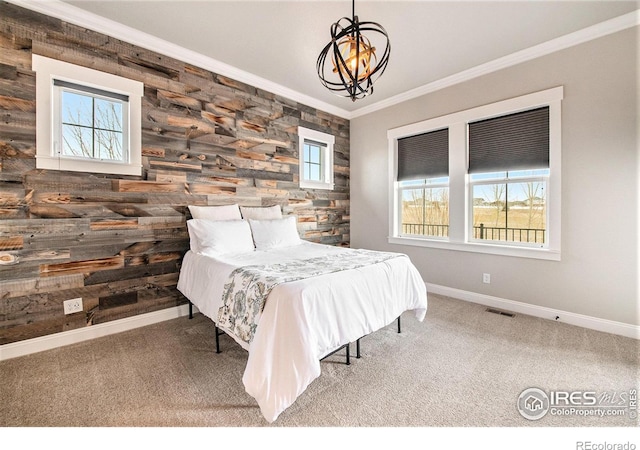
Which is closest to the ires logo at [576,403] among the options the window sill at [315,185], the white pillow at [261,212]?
the white pillow at [261,212]

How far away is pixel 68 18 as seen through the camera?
2.40m

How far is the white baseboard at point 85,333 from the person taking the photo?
87.4 inches

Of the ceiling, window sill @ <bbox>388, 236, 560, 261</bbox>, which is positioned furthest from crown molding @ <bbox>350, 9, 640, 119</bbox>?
window sill @ <bbox>388, 236, 560, 261</bbox>

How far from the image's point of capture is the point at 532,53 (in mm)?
2951

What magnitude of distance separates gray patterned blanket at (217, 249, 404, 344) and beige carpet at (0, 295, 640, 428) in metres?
0.42

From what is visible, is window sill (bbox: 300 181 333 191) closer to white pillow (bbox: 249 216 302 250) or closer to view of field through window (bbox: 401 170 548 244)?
white pillow (bbox: 249 216 302 250)

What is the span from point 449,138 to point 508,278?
1878 millimetres

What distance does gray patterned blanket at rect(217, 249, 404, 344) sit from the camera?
174cm

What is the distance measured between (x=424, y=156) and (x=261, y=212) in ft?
8.00

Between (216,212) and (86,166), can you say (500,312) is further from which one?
(86,166)

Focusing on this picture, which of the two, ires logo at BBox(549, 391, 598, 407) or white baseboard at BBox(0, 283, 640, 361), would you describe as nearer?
ires logo at BBox(549, 391, 598, 407)

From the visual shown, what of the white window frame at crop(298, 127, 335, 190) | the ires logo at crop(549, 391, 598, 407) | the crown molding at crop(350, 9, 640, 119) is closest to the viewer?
the ires logo at crop(549, 391, 598, 407)
